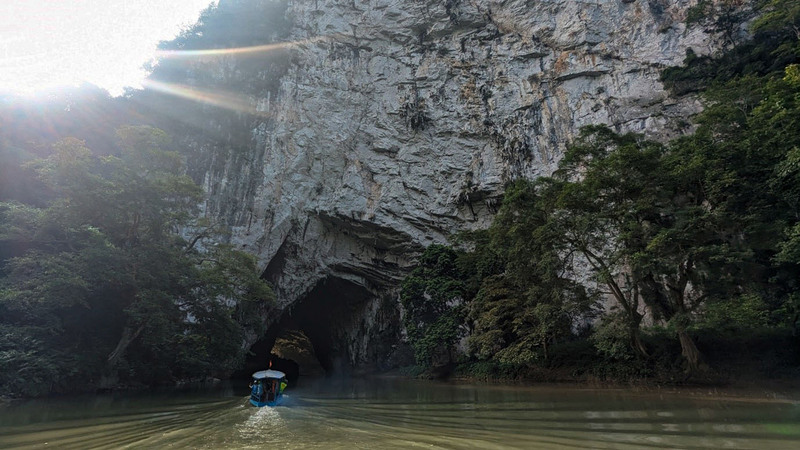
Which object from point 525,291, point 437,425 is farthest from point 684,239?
point 437,425

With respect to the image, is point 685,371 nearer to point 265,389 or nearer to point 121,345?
point 265,389

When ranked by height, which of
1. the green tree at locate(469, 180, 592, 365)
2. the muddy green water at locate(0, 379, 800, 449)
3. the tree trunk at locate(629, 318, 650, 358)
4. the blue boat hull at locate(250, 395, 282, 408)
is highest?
the green tree at locate(469, 180, 592, 365)

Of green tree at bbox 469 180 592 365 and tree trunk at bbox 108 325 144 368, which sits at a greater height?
green tree at bbox 469 180 592 365

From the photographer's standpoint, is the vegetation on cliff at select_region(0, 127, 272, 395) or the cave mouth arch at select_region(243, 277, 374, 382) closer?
the vegetation on cliff at select_region(0, 127, 272, 395)

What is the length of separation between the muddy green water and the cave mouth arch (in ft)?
59.0

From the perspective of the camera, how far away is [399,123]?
25375 millimetres

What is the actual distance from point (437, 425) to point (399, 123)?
21.2 metres

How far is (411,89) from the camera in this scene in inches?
1003

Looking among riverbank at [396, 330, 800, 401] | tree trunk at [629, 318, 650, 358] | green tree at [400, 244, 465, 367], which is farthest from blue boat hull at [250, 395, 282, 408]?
tree trunk at [629, 318, 650, 358]

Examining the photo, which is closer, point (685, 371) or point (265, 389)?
point (265, 389)

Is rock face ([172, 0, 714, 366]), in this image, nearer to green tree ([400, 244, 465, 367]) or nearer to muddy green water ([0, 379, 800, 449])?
green tree ([400, 244, 465, 367])

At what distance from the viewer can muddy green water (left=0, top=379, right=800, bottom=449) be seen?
495 cm

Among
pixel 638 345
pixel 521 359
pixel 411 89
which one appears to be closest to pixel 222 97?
pixel 411 89

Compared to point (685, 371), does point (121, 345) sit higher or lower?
higher
